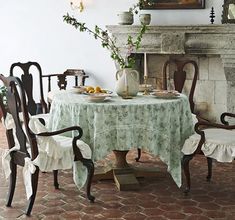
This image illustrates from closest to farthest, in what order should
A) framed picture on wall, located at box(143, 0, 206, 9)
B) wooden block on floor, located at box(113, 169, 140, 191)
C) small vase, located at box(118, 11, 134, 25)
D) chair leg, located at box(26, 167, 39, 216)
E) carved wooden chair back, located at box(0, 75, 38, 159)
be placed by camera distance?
carved wooden chair back, located at box(0, 75, 38, 159), chair leg, located at box(26, 167, 39, 216), wooden block on floor, located at box(113, 169, 140, 191), framed picture on wall, located at box(143, 0, 206, 9), small vase, located at box(118, 11, 134, 25)

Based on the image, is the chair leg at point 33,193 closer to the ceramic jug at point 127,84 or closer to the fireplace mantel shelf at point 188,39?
the ceramic jug at point 127,84

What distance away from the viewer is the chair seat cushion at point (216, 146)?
3.84m

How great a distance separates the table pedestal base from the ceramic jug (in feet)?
1.85

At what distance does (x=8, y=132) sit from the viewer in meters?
3.83

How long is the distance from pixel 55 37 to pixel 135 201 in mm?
3695

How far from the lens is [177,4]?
595cm

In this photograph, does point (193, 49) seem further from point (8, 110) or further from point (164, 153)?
point (8, 110)

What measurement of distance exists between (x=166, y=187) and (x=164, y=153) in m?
0.41

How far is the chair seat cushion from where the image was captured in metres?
3.84

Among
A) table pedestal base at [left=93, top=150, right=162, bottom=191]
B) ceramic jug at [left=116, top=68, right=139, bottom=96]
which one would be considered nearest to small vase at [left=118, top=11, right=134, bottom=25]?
ceramic jug at [left=116, top=68, right=139, bottom=96]

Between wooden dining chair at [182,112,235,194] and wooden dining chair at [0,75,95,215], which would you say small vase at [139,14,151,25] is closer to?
wooden dining chair at [182,112,235,194]

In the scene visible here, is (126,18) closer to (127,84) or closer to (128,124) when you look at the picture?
(127,84)

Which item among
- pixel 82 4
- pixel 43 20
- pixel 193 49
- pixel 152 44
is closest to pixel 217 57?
pixel 193 49

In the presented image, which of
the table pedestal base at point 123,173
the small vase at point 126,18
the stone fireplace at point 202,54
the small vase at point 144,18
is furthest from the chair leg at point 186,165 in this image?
the small vase at point 126,18
